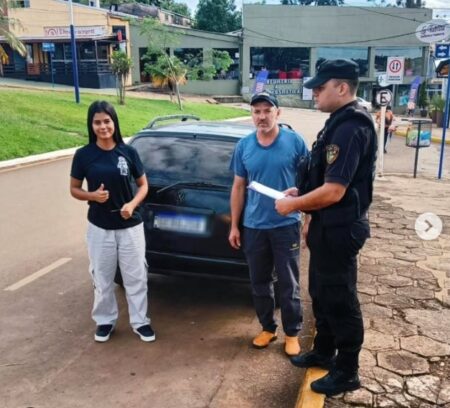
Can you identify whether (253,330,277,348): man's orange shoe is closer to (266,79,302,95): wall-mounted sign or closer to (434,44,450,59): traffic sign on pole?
(434,44,450,59): traffic sign on pole

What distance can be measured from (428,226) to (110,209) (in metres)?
4.90

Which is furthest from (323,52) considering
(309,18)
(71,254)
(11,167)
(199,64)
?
(71,254)

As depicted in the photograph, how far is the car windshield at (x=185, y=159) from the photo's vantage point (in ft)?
15.0

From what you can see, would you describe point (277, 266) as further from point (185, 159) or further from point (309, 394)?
point (185, 159)

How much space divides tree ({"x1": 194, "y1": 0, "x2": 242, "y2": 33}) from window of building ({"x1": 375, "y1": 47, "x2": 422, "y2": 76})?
1918 centimetres

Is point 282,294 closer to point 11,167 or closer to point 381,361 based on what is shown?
point 381,361

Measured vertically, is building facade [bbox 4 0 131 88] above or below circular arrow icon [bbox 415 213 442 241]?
above

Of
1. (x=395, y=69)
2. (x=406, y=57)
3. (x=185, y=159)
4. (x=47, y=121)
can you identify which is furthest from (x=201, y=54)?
(x=185, y=159)

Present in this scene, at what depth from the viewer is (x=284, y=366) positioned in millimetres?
3697

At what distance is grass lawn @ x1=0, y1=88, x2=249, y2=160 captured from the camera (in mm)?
15727

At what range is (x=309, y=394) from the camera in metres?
3.14

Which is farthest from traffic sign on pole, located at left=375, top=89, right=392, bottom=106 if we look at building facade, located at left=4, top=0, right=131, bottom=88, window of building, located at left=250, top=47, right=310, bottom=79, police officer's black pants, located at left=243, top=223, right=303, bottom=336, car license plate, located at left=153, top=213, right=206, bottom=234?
window of building, located at left=250, top=47, right=310, bottom=79

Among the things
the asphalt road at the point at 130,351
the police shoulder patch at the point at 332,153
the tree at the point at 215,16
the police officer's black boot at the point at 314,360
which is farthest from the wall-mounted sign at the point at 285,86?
the police shoulder patch at the point at 332,153

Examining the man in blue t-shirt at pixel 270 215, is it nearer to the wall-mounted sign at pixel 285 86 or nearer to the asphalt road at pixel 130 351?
the asphalt road at pixel 130 351
